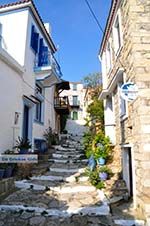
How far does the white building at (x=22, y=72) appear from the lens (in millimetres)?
9445

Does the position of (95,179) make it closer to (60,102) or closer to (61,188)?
(61,188)

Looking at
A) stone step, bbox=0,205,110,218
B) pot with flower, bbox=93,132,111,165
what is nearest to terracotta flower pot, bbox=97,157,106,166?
pot with flower, bbox=93,132,111,165

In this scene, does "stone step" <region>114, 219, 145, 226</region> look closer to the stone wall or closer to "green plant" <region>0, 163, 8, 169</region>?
the stone wall

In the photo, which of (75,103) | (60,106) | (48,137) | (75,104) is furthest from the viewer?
(75,103)

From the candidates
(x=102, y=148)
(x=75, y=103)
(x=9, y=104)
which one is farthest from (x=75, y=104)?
(x=9, y=104)

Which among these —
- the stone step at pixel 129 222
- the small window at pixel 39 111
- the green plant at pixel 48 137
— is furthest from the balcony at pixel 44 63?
the stone step at pixel 129 222

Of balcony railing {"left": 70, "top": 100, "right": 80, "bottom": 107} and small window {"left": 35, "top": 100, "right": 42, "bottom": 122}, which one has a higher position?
balcony railing {"left": 70, "top": 100, "right": 80, "bottom": 107}

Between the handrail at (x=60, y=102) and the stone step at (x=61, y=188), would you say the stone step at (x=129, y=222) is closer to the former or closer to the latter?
the stone step at (x=61, y=188)

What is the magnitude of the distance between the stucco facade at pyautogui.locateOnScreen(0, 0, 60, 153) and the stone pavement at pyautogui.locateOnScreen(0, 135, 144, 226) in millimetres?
2351

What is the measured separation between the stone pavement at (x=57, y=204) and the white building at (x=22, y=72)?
7.68ft

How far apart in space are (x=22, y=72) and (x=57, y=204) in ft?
22.3

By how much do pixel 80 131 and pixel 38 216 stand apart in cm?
2207

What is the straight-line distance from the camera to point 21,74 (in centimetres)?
1102

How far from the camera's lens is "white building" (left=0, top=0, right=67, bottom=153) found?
945 centimetres
